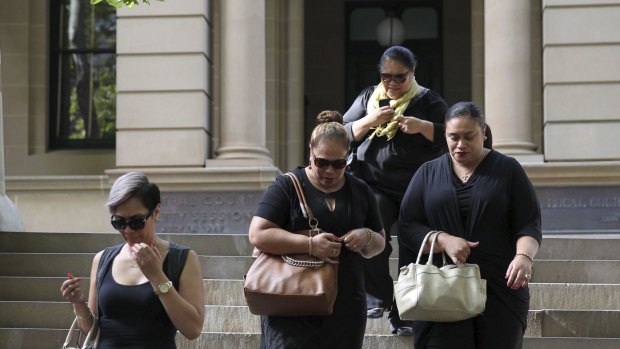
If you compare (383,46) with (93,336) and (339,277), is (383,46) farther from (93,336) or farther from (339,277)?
(93,336)

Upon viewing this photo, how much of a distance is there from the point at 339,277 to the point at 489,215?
31.0 inches

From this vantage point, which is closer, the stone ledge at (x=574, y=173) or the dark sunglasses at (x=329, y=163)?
the dark sunglasses at (x=329, y=163)

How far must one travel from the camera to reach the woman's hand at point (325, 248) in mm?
6449

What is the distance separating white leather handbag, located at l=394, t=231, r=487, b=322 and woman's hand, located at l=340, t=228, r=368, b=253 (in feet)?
1.05

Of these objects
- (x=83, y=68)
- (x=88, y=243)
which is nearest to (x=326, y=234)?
(x=88, y=243)

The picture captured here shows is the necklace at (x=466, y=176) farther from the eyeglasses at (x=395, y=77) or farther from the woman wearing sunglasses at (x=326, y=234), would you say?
the eyeglasses at (x=395, y=77)

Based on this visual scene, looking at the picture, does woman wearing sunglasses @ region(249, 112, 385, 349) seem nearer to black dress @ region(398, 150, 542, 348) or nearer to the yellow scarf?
black dress @ region(398, 150, 542, 348)

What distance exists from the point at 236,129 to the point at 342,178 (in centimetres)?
932

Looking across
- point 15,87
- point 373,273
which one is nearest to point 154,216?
point 373,273

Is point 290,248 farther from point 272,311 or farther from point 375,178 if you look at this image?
point 375,178

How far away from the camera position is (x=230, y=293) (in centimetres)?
1112

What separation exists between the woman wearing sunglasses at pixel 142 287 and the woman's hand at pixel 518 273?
1482 mm

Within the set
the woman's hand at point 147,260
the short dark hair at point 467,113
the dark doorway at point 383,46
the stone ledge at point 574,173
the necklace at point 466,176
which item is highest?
the dark doorway at point 383,46

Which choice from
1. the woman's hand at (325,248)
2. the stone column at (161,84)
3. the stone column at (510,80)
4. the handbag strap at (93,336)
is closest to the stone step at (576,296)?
the woman's hand at (325,248)
